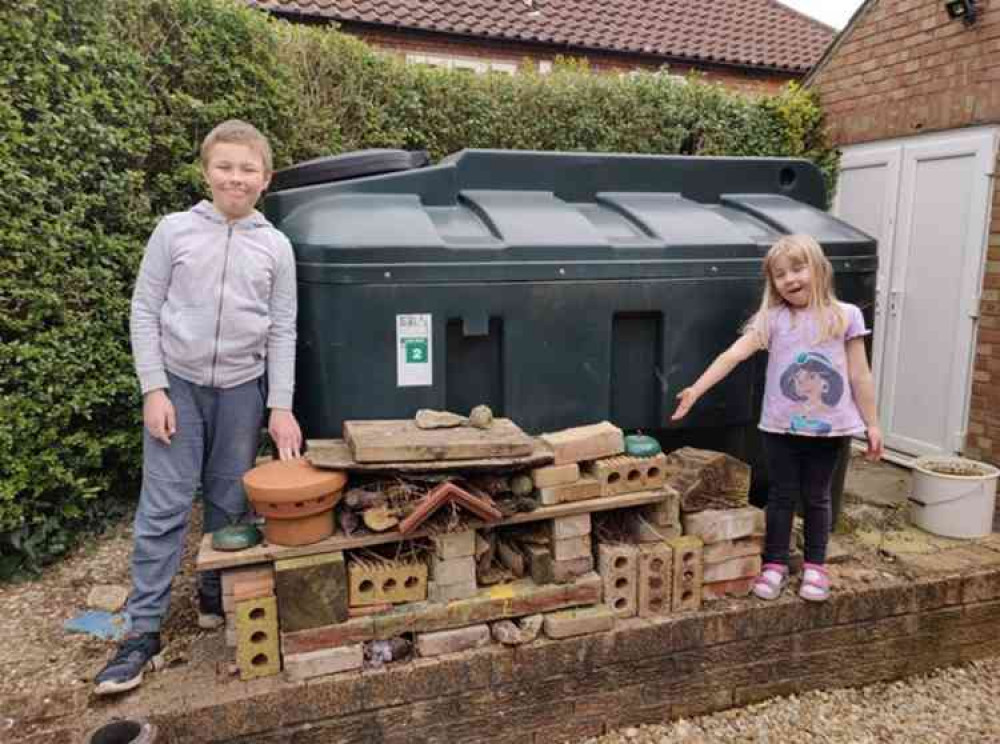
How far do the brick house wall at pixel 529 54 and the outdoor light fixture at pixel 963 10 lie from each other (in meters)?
4.96

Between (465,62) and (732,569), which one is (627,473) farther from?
(465,62)

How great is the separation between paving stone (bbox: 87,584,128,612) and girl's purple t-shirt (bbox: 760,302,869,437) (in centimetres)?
255

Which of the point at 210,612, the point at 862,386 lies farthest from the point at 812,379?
the point at 210,612

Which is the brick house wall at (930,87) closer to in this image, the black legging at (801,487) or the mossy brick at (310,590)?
the black legging at (801,487)

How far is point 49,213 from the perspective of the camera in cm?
291

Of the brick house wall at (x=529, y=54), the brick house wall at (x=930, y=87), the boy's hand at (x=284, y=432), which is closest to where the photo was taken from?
the boy's hand at (x=284, y=432)

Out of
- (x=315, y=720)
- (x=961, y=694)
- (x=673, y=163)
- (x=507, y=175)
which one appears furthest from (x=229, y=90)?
(x=961, y=694)

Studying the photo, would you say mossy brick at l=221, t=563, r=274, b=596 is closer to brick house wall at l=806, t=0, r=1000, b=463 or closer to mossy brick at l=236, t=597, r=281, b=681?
mossy brick at l=236, t=597, r=281, b=681

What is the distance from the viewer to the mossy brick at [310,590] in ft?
6.42

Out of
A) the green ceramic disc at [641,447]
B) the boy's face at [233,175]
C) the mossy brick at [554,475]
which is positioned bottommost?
the mossy brick at [554,475]

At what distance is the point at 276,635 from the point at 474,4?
1063 centimetres

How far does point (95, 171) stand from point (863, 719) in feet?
12.4

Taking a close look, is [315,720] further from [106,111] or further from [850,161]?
[850,161]

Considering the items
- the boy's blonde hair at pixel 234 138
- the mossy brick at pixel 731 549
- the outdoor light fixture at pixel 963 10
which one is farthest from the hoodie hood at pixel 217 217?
the outdoor light fixture at pixel 963 10
